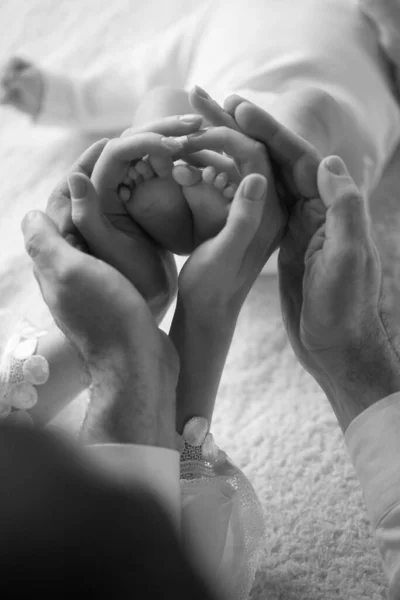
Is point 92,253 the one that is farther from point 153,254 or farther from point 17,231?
point 17,231

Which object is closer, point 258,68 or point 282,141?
point 282,141

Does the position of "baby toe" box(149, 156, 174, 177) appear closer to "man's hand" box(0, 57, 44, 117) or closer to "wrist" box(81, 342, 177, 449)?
"wrist" box(81, 342, 177, 449)

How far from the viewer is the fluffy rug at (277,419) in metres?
0.77

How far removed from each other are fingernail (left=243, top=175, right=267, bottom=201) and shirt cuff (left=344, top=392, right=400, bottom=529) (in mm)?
238

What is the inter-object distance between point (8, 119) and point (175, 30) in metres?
0.40

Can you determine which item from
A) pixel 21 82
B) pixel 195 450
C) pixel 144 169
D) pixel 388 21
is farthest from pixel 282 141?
pixel 21 82

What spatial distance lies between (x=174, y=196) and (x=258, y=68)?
0.44 metres

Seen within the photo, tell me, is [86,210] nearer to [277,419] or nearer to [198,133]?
[198,133]

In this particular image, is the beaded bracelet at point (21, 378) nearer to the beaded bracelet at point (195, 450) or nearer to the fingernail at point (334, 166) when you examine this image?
the beaded bracelet at point (195, 450)

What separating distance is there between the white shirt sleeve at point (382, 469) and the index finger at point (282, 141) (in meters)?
0.24

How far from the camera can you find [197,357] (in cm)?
74

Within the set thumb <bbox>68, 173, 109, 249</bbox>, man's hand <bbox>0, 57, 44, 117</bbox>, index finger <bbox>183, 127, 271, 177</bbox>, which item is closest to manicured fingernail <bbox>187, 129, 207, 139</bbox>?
index finger <bbox>183, 127, 271, 177</bbox>

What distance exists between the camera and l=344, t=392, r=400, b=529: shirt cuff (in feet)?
2.02

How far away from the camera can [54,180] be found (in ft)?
4.09
